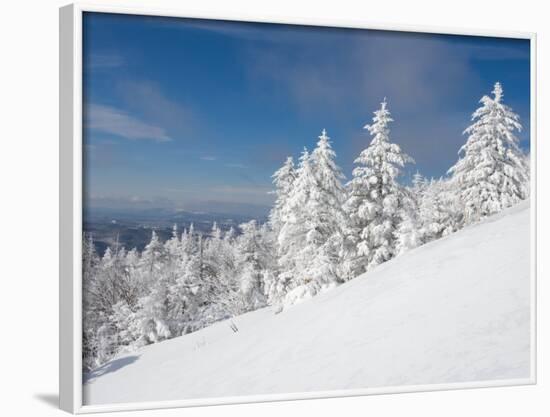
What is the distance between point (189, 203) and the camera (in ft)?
33.5

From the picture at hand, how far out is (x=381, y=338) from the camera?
35.1ft

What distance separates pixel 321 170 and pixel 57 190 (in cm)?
300

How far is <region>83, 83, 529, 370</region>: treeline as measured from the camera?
9.95 metres

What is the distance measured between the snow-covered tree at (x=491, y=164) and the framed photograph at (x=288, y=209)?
1.0 inches

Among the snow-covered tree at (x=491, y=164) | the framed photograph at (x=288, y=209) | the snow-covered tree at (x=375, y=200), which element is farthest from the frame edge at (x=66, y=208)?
the snow-covered tree at (x=491, y=164)

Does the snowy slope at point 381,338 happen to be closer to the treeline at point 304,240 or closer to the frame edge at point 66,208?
the treeline at point 304,240

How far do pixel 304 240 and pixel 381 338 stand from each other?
→ 4.71 ft

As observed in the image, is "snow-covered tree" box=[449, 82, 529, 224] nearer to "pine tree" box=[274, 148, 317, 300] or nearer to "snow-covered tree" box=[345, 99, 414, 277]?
"snow-covered tree" box=[345, 99, 414, 277]

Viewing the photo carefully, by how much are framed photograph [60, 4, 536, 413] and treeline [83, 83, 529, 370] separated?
24mm

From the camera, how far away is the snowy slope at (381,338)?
10164 millimetres

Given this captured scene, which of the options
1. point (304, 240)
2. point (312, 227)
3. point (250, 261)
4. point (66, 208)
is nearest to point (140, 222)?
point (66, 208)

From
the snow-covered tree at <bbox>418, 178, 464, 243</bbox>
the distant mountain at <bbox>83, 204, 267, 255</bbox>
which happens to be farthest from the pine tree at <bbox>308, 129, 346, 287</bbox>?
the snow-covered tree at <bbox>418, 178, 464, 243</bbox>

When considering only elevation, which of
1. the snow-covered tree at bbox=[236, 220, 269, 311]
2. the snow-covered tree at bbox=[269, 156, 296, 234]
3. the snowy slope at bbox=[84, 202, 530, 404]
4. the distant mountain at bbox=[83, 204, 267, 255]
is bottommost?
the snowy slope at bbox=[84, 202, 530, 404]
